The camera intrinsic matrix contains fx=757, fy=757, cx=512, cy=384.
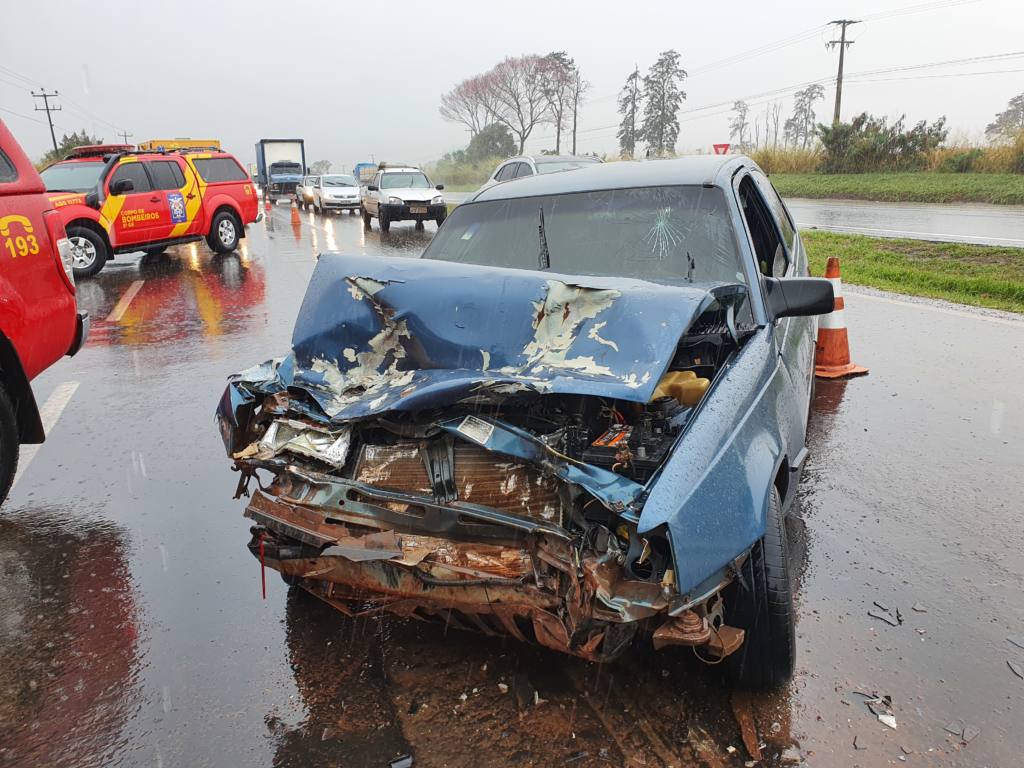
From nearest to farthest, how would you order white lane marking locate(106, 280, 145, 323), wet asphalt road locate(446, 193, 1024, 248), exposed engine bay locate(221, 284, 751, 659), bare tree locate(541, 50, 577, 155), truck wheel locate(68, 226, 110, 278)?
exposed engine bay locate(221, 284, 751, 659) < white lane marking locate(106, 280, 145, 323) < truck wheel locate(68, 226, 110, 278) < wet asphalt road locate(446, 193, 1024, 248) < bare tree locate(541, 50, 577, 155)

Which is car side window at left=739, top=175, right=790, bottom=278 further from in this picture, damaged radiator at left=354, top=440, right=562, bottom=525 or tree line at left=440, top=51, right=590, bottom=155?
tree line at left=440, top=51, right=590, bottom=155

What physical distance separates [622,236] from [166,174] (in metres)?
12.4

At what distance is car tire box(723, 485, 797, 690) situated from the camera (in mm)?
2451

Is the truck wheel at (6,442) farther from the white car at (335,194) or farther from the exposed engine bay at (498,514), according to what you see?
the white car at (335,194)

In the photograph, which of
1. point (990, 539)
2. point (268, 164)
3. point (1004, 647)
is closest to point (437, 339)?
point (1004, 647)

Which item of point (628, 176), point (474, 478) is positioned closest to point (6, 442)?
point (474, 478)

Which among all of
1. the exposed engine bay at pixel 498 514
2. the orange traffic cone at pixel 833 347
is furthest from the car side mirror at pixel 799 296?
the orange traffic cone at pixel 833 347

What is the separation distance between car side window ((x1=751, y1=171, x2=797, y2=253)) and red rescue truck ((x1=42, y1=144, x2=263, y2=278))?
1080 cm

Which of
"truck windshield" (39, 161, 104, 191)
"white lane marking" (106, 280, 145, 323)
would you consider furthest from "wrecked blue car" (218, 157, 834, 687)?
"truck windshield" (39, 161, 104, 191)

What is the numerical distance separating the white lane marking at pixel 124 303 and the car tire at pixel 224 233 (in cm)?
302

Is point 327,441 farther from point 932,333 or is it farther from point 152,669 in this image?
point 932,333

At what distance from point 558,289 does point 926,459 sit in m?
2.91

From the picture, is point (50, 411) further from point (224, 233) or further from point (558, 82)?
point (558, 82)

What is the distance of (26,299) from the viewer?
4023 mm
